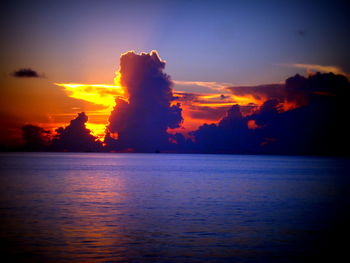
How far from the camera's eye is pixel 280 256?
68.0 ft

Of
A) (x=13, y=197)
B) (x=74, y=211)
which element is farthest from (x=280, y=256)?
(x=13, y=197)

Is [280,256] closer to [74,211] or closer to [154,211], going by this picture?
[154,211]

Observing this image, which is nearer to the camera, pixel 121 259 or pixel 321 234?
pixel 121 259

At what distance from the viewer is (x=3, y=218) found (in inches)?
1228

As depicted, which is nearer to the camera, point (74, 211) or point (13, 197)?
point (74, 211)

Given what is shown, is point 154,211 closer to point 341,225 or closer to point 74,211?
point 74,211

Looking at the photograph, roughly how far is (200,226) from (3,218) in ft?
51.9

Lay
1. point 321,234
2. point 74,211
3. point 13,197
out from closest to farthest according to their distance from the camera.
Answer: point 321,234
point 74,211
point 13,197

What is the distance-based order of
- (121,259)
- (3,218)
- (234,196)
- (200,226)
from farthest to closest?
1. (234,196)
2. (3,218)
3. (200,226)
4. (121,259)

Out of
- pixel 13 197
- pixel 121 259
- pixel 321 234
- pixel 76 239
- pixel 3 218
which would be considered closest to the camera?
pixel 121 259

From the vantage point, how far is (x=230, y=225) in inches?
1139

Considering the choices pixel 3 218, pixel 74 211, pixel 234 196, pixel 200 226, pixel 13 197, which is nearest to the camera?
pixel 200 226

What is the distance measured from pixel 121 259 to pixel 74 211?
16.7 m

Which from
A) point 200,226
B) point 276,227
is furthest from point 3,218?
point 276,227
